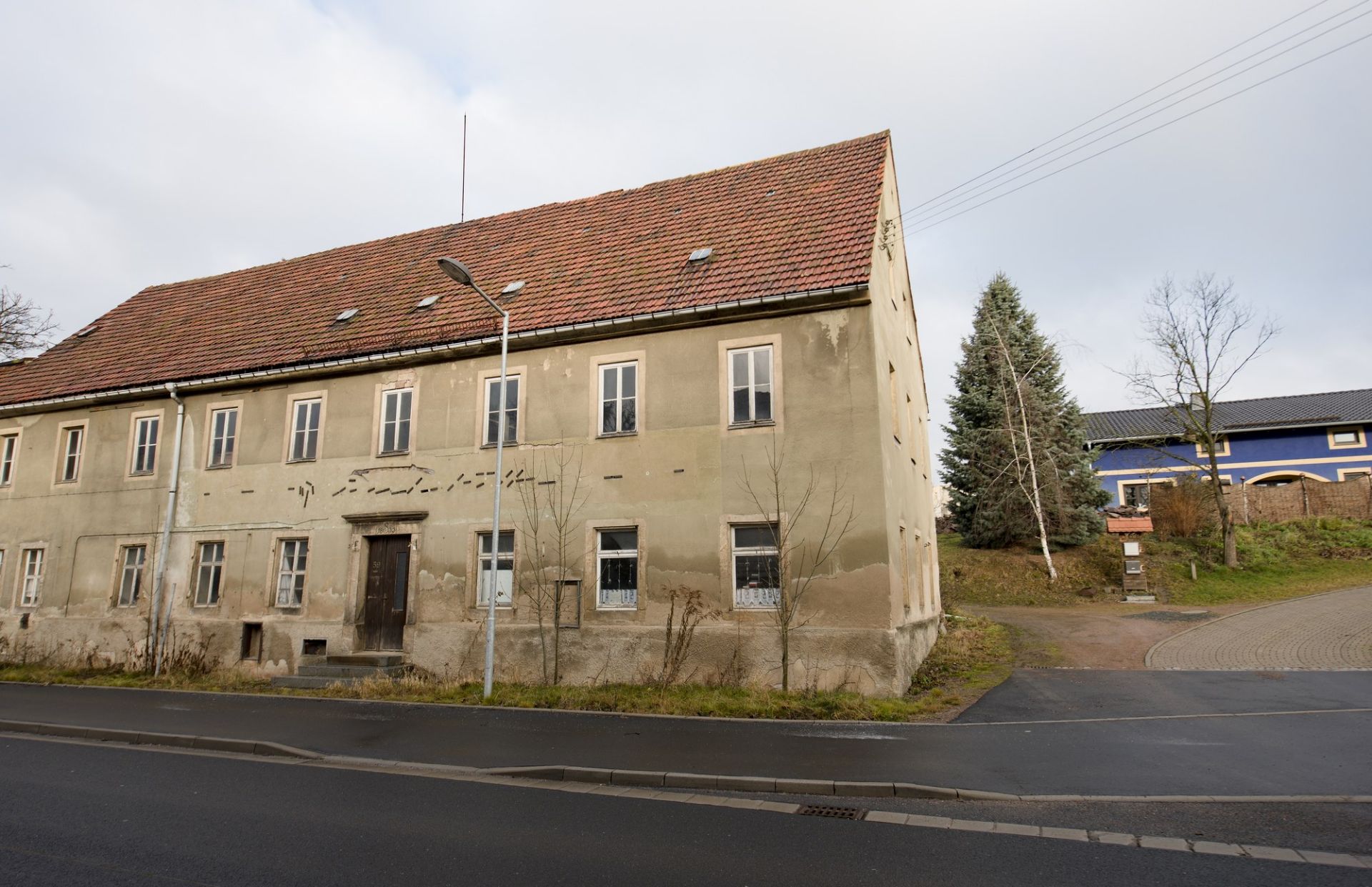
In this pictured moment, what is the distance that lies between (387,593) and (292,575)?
8.24 ft

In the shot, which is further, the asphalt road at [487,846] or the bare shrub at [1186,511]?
the bare shrub at [1186,511]

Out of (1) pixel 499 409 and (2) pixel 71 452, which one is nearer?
(1) pixel 499 409

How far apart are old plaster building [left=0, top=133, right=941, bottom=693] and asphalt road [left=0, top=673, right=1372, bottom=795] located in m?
2.54

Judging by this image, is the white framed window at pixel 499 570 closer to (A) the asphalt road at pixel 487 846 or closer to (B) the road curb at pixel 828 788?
(B) the road curb at pixel 828 788

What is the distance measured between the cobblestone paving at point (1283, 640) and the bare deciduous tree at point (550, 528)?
11.3 metres

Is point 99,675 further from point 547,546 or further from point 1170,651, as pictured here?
point 1170,651

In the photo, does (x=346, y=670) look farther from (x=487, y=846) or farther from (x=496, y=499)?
(x=487, y=846)

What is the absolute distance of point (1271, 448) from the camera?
4175 cm

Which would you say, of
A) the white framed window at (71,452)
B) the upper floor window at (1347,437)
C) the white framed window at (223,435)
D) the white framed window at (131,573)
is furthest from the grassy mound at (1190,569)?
the white framed window at (71,452)

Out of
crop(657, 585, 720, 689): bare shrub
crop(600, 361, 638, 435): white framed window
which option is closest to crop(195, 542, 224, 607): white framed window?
crop(600, 361, 638, 435): white framed window

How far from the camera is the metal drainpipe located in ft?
57.7

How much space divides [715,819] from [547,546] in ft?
28.3

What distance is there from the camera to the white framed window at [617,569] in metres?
14.1

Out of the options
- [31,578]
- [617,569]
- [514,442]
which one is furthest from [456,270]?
[31,578]
